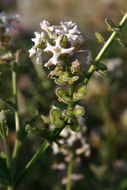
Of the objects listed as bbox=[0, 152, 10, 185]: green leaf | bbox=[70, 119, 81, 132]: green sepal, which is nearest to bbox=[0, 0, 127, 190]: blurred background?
bbox=[0, 152, 10, 185]: green leaf

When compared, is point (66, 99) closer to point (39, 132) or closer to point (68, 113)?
point (68, 113)

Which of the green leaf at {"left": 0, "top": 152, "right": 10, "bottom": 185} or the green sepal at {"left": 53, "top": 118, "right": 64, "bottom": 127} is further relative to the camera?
the green leaf at {"left": 0, "top": 152, "right": 10, "bottom": 185}

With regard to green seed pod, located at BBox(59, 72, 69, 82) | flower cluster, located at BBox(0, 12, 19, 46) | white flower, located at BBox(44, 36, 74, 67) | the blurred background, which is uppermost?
flower cluster, located at BBox(0, 12, 19, 46)

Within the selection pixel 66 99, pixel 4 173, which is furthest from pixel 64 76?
pixel 4 173

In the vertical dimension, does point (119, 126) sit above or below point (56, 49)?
below

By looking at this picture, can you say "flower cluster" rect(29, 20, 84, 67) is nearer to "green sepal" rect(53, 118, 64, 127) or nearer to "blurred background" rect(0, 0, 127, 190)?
"green sepal" rect(53, 118, 64, 127)

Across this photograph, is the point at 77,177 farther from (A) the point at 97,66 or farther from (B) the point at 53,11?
(B) the point at 53,11

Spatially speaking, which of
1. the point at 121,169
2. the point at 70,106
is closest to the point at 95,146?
the point at 121,169
